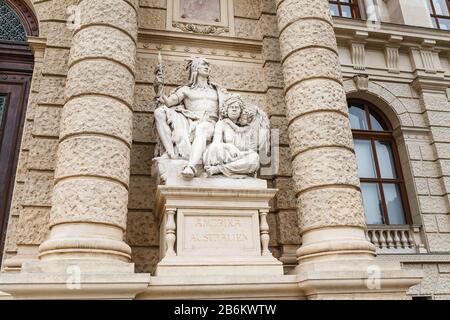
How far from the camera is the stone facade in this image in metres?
5.32

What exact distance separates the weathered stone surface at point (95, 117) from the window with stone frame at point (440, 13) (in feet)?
34.1

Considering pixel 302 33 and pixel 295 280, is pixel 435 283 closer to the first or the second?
pixel 295 280

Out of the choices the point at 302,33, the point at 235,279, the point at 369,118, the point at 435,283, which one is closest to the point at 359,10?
the point at 369,118

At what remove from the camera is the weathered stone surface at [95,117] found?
5421 millimetres

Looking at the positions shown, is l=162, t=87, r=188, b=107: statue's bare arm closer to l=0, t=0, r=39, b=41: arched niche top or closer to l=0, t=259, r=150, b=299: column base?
l=0, t=259, r=150, b=299: column base

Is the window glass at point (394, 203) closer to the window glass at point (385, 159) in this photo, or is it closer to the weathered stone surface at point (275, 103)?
the window glass at point (385, 159)

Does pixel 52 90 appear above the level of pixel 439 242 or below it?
above

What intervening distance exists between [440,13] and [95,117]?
11326mm

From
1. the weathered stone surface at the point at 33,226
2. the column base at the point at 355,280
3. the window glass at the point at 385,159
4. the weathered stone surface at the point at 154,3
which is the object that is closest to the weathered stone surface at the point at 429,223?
the window glass at the point at 385,159

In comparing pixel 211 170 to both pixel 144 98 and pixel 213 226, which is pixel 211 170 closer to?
pixel 213 226

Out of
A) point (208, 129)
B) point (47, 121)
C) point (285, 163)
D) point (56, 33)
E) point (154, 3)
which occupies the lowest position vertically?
point (208, 129)

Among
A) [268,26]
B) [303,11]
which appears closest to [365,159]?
[268,26]

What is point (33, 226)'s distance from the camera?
620 cm
